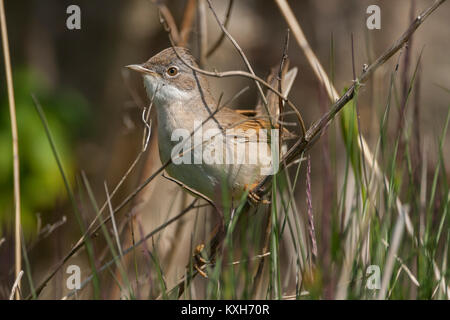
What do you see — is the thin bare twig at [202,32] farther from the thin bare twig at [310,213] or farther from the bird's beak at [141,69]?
the thin bare twig at [310,213]

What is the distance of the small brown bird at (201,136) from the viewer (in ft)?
9.46

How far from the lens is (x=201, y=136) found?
9.61 feet

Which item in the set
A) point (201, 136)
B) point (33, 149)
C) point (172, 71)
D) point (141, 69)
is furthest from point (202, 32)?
point (33, 149)

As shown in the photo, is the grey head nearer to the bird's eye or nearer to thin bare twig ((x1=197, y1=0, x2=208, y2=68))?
the bird's eye

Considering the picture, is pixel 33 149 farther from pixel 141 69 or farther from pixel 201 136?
pixel 201 136

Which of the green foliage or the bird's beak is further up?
the bird's beak

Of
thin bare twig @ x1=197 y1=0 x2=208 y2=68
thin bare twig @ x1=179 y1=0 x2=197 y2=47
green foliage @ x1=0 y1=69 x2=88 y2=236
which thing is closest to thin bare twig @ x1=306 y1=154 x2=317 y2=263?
thin bare twig @ x1=197 y1=0 x2=208 y2=68

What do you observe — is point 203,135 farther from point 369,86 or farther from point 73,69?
point 73,69

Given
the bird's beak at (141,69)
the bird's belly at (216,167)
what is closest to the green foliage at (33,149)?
the bird's beak at (141,69)

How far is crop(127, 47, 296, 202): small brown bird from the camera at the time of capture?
2.88 meters

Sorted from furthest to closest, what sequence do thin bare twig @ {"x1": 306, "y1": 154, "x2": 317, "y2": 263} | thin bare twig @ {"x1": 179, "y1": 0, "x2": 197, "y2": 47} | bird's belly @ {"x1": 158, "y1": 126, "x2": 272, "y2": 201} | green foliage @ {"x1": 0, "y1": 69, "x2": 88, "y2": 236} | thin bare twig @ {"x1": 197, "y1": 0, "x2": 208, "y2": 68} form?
green foliage @ {"x1": 0, "y1": 69, "x2": 88, "y2": 236} < thin bare twig @ {"x1": 179, "y1": 0, "x2": 197, "y2": 47} < thin bare twig @ {"x1": 197, "y1": 0, "x2": 208, "y2": 68} < bird's belly @ {"x1": 158, "y1": 126, "x2": 272, "y2": 201} < thin bare twig @ {"x1": 306, "y1": 154, "x2": 317, "y2": 263}

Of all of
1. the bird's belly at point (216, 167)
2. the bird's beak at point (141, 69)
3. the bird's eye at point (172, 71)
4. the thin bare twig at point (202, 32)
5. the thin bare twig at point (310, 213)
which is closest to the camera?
the thin bare twig at point (310, 213)

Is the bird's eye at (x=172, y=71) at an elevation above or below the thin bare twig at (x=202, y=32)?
below

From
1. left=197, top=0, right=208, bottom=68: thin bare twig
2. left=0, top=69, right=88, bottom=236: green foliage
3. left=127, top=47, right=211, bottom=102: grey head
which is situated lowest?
left=0, top=69, right=88, bottom=236: green foliage
